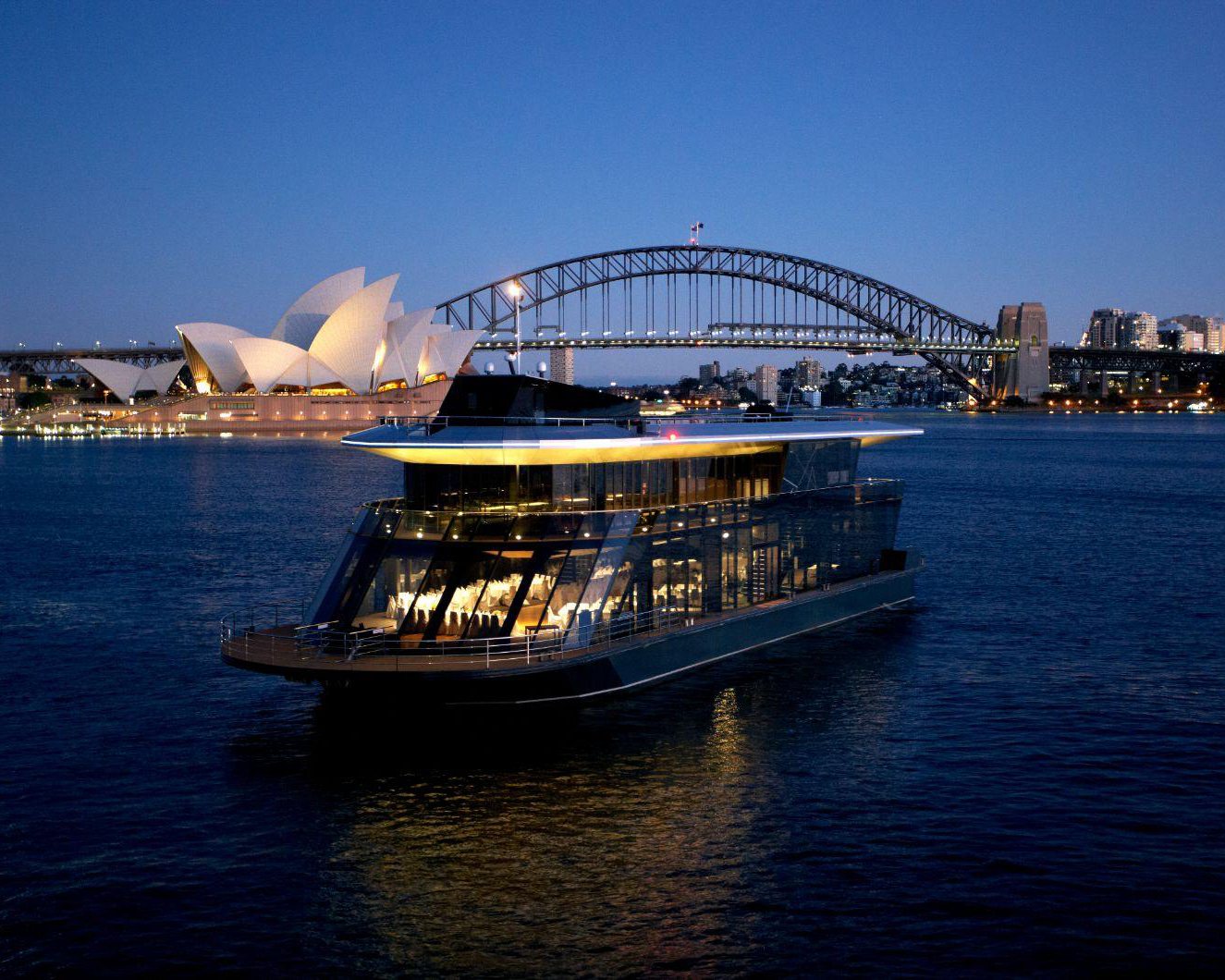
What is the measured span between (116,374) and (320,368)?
43.7 meters

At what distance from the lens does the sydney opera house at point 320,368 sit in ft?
391

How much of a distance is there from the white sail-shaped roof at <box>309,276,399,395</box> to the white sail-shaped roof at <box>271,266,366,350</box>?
1677mm

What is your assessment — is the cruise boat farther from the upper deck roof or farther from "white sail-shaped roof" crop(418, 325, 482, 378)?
"white sail-shaped roof" crop(418, 325, 482, 378)

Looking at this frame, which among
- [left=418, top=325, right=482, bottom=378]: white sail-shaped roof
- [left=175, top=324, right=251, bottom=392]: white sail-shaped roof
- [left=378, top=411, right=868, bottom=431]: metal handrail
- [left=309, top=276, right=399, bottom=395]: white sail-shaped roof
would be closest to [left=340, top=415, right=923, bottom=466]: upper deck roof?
[left=378, top=411, right=868, bottom=431]: metal handrail

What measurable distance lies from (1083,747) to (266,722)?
1181cm

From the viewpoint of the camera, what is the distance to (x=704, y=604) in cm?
2047

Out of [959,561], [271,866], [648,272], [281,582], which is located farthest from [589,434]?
[648,272]

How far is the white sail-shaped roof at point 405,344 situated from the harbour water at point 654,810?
3984 inches

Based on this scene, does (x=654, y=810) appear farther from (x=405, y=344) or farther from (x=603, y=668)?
(x=405, y=344)

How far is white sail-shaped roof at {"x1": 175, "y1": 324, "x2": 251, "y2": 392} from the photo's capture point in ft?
418

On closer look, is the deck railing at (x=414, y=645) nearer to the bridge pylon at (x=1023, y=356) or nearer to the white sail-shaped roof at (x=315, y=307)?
the white sail-shaped roof at (x=315, y=307)

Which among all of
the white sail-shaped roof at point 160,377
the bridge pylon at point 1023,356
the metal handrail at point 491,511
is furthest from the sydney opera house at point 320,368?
the metal handrail at point 491,511

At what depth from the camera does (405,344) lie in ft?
419

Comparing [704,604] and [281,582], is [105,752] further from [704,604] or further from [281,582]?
[281,582]
